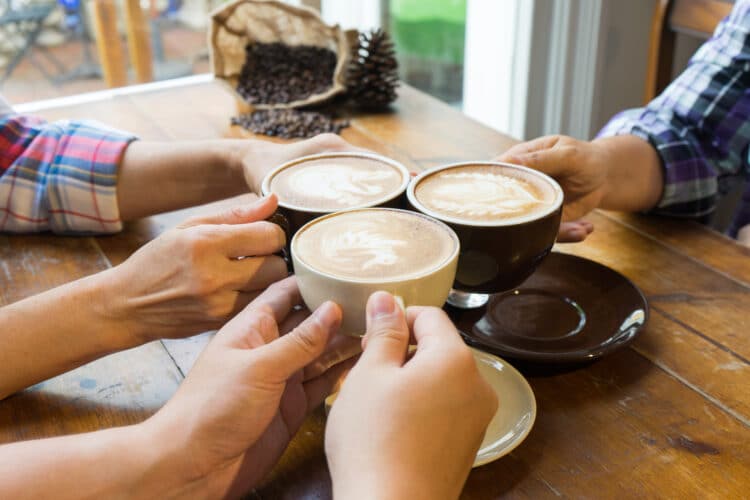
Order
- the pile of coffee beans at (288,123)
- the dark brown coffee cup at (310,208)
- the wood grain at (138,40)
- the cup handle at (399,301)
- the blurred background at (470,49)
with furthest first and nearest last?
1. the wood grain at (138,40)
2. the blurred background at (470,49)
3. the pile of coffee beans at (288,123)
4. the dark brown coffee cup at (310,208)
5. the cup handle at (399,301)

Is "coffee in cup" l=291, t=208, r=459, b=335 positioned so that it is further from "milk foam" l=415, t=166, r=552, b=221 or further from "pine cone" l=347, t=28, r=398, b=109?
"pine cone" l=347, t=28, r=398, b=109

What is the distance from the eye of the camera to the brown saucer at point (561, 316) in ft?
2.45

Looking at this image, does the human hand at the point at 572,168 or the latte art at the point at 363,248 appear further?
the human hand at the point at 572,168

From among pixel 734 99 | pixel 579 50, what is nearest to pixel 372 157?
pixel 734 99

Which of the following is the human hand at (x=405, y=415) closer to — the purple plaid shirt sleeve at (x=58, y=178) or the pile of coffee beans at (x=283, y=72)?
the purple plaid shirt sleeve at (x=58, y=178)

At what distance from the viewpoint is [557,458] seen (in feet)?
2.15

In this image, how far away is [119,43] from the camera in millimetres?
2654

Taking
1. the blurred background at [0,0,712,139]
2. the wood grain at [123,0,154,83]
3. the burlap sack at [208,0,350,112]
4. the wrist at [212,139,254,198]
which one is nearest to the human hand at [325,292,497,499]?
the wrist at [212,139,254,198]

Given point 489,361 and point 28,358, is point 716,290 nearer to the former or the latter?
point 489,361

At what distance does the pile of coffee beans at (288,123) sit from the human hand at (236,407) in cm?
79

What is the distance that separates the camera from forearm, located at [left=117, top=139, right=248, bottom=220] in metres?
1.10

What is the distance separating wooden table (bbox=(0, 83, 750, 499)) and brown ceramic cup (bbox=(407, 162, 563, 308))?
4.5 inches

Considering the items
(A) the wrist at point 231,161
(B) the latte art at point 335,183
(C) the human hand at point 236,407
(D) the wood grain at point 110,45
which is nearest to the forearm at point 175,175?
(A) the wrist at point 231,161

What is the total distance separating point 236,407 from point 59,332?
297 millimetres
